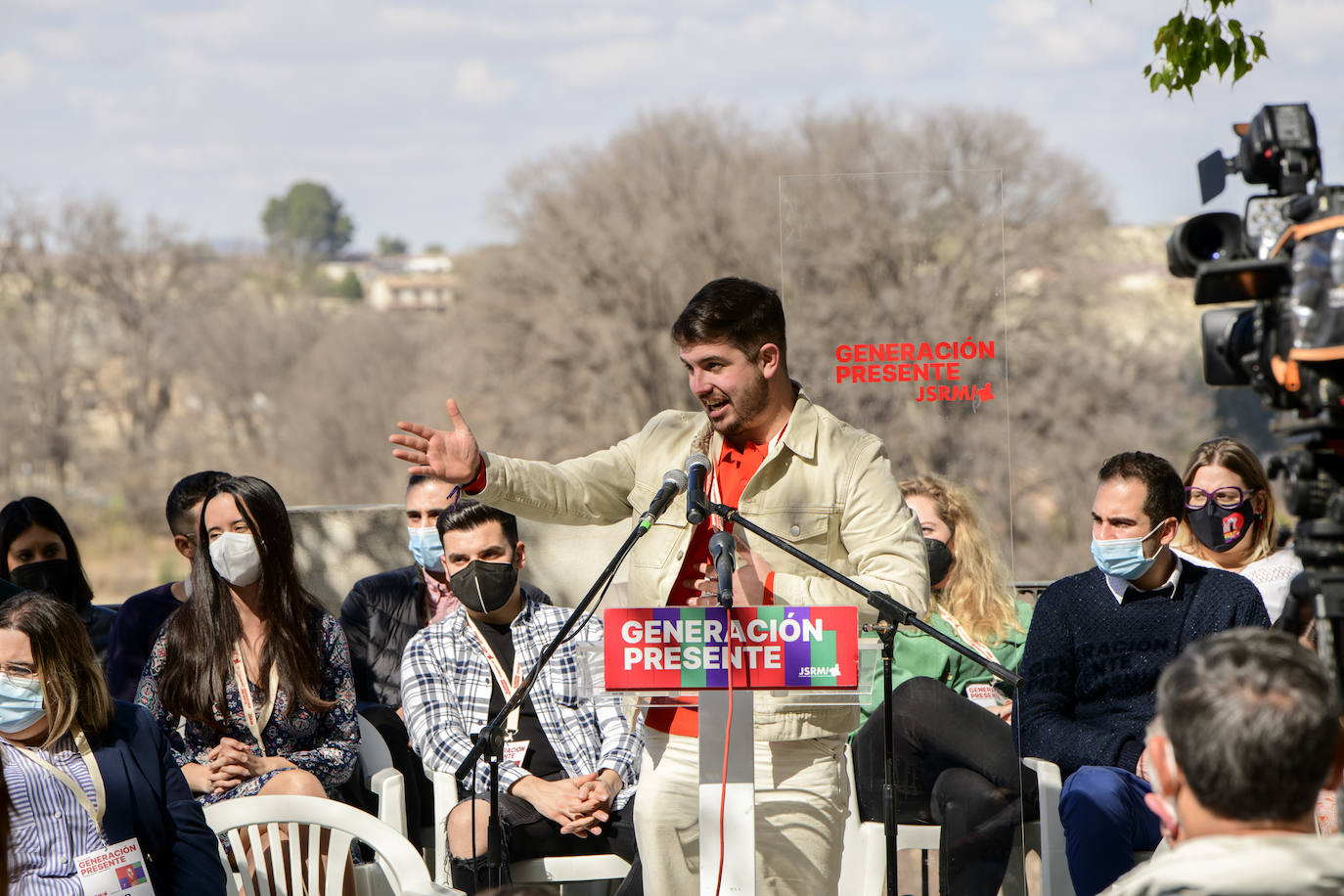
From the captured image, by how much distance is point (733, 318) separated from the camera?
374cm

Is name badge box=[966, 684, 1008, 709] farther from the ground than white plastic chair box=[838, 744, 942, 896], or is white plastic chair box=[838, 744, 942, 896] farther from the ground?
name badge box=[966, 684, 1008, 709]

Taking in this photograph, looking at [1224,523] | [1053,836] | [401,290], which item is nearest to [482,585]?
[1053,836]

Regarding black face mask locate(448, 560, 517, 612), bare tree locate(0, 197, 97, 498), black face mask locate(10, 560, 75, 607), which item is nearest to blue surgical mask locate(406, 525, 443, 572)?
black face mask locate(448, 560, 517, 612)

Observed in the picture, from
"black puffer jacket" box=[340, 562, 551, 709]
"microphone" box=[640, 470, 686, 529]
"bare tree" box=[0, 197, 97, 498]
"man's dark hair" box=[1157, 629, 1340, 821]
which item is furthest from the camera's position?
"bare tree" box=[0, 197, 97, 498]

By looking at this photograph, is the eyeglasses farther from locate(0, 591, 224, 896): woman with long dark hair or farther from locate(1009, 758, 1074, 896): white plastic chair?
locate(0, 591, 224, 896): woman with long dark hair

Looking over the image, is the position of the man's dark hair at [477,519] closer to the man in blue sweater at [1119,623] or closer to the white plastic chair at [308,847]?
the white plastic chair at [308,847]

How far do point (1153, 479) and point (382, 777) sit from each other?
2.89 metres

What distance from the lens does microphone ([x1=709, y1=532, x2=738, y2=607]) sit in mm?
3059

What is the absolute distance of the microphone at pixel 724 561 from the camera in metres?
3.06

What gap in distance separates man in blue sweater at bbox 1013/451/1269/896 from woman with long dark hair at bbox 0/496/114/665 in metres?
3.75

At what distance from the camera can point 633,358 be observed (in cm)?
2884

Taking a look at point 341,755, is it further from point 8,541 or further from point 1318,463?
point 1318,463

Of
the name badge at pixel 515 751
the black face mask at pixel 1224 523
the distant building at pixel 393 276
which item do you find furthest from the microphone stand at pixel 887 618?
the distant building at pixel 393 276

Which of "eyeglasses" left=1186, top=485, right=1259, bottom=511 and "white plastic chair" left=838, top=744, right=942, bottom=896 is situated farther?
"eyeglasses" left=1186, top=485, right=1259, bottom=511
